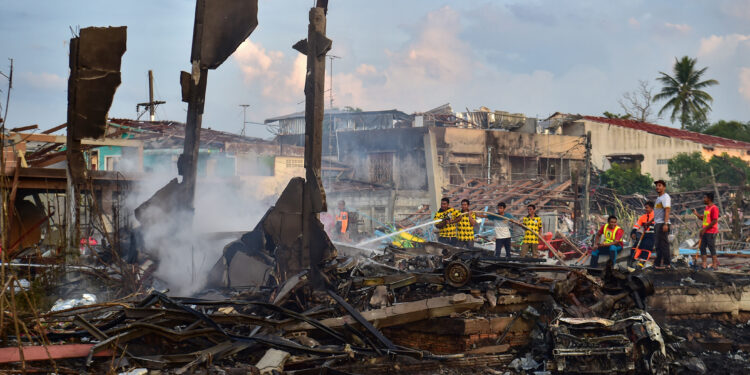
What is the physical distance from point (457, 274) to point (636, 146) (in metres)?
29.3

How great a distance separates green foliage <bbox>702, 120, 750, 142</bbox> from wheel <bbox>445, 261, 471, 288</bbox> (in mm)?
43739

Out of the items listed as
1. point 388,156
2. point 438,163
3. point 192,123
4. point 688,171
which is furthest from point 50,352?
point 688,171

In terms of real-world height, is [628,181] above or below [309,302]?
above

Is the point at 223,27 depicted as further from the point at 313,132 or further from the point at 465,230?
the point at 465,230

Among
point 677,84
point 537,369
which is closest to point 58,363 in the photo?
point 537,369

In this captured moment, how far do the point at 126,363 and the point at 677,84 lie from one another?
166ft

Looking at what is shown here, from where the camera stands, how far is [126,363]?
5.52 meters

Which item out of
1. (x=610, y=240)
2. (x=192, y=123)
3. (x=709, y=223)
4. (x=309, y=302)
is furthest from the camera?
(x=709, y=223)

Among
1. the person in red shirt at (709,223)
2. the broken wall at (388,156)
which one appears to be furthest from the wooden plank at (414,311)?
the broken wall at (388,156)

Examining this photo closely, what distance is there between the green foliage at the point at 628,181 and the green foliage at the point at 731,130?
17.9 m

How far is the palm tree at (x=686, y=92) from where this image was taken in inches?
1829

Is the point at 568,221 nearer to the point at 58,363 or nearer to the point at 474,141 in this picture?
the point at 474,141

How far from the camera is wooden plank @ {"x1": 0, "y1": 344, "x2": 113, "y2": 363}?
523 cm

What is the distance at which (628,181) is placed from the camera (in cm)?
2969
